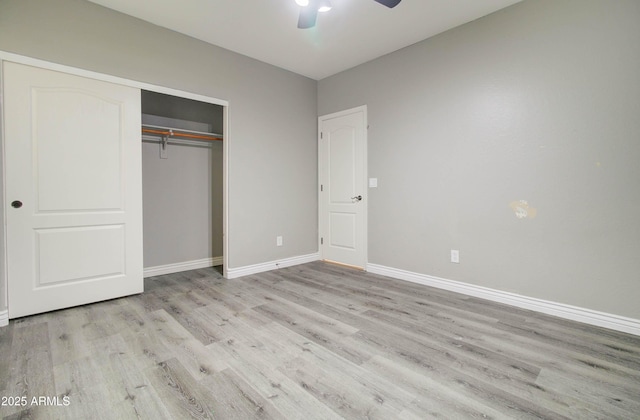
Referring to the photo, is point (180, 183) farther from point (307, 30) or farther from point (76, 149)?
point (307, 30)

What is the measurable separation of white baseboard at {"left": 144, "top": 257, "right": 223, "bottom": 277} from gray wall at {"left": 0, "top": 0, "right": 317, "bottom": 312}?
0.78m

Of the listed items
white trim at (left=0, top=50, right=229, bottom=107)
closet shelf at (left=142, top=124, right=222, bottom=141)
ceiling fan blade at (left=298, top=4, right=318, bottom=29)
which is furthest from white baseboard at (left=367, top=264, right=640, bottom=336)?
white trim at (left=0, top=50, right=229, bottom=107)

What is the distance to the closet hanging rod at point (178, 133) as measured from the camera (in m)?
3.53

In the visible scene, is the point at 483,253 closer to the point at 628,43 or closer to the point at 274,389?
the point at 628,43

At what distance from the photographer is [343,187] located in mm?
4211

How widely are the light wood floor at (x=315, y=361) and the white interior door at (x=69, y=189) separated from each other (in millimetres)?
297

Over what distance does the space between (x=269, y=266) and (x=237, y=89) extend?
7.38 ft

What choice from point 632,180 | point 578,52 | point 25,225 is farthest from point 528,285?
point 25,225

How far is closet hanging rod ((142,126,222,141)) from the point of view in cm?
353

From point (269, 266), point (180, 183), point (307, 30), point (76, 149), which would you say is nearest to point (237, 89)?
point (307, 30)

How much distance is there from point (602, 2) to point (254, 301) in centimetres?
371

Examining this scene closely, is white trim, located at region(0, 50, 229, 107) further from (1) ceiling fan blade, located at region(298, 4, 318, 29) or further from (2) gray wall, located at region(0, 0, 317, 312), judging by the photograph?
(1) ceiling fan blade, located at region(298, 4, 318, 29)

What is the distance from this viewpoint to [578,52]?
2.38 metres

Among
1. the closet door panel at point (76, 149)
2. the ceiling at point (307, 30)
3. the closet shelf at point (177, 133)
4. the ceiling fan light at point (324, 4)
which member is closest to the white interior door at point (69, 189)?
the closet door panel at point (76, 149)
